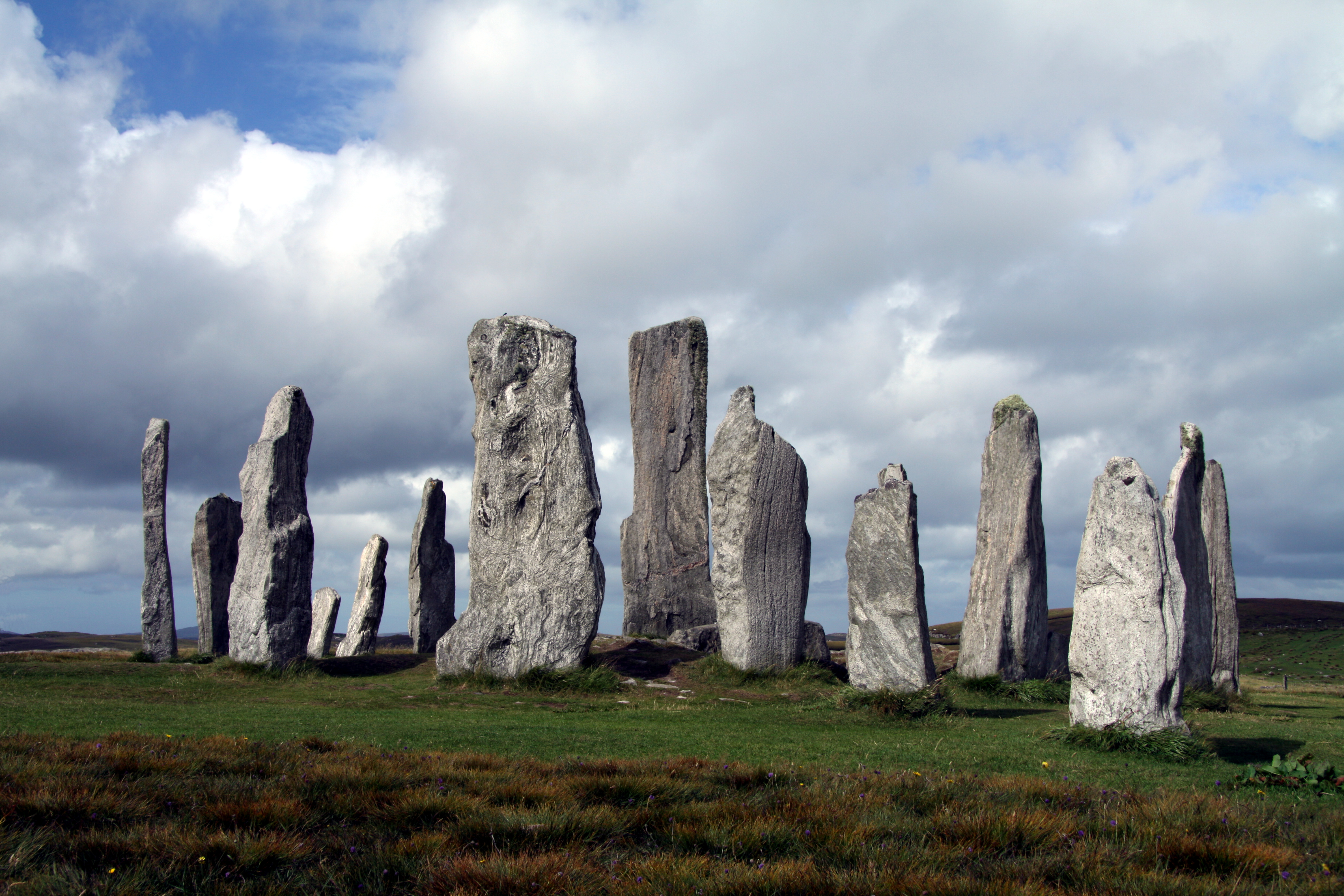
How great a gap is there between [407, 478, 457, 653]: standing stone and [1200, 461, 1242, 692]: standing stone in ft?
54.0

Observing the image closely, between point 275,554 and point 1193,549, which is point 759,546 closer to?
point 1193,549

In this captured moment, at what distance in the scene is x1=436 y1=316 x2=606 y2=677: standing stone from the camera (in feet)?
→ 46.8

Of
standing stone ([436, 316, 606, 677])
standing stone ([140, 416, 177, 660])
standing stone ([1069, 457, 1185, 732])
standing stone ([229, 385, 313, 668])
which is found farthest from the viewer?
standing stone ([140, 416, 177, 660])

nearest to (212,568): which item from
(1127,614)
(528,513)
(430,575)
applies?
(430,575)

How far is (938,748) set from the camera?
29.0ft

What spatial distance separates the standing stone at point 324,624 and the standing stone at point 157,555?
9.41 feet

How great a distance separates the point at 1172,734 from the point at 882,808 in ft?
16.6

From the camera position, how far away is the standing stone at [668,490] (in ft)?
71.5

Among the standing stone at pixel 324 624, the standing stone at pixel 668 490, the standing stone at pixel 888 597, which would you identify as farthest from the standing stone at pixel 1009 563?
the standing stone at pixel 324 624

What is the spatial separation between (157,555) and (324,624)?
3887mm

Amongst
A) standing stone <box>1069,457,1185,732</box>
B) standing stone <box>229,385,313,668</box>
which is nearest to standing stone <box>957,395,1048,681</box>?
standing stone <box>1069,457,1185,732</box>

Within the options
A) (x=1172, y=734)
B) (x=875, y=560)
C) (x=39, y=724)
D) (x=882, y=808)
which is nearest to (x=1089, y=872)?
(x=882, y=808)

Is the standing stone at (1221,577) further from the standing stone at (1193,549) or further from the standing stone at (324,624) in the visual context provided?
the standing stone at (324,624)

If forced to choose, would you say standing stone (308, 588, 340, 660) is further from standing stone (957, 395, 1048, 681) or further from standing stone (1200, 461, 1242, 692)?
standing stone (1200, 461, 1242, 692)
